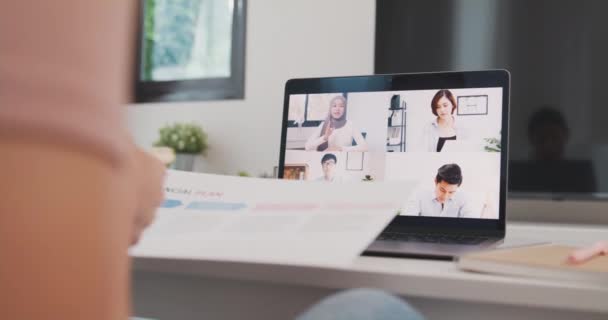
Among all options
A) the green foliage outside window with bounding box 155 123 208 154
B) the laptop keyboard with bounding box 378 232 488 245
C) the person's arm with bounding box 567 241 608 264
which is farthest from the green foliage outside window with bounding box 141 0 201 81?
the person's arm with bounding box 567 241 608 264

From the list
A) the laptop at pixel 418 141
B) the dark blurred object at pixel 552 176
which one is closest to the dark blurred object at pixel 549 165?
the dark blurred object at pixel 552 176

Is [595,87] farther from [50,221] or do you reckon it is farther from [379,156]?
[50,221]

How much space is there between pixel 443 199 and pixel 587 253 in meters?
0.30

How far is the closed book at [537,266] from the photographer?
0.37m

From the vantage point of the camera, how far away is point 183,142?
7.07ft

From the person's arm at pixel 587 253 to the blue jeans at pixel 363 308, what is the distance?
0.16m

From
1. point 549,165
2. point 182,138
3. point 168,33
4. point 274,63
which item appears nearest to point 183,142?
point 182,138

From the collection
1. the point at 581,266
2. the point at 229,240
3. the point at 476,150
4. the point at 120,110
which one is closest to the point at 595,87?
the point at 476,150

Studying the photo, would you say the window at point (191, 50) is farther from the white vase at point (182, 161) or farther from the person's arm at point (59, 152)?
the person's arm at point (59, 152)

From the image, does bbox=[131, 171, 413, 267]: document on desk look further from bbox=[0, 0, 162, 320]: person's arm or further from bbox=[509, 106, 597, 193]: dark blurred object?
bbox=[509, 106, 597, 193]: dark blurred object

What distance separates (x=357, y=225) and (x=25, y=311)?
0.23 meters

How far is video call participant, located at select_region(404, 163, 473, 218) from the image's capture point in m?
0.73

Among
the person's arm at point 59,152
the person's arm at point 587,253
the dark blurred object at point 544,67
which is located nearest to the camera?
the person's arm at point 59,152

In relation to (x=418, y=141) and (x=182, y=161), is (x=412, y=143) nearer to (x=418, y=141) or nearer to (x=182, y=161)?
(x=418, y=141)
